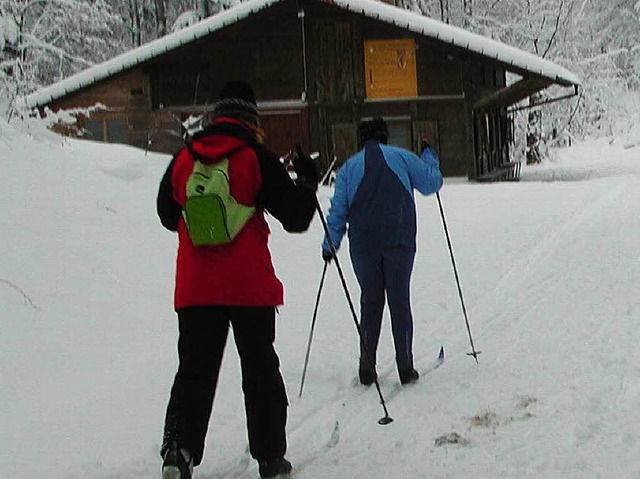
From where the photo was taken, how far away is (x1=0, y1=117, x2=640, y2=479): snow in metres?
4.17

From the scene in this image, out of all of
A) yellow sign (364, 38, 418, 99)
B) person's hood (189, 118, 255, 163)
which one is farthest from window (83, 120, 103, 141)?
person's hood (189, 118, 255, 163)

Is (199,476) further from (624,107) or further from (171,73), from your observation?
(624,107)

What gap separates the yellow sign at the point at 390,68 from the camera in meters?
22.0

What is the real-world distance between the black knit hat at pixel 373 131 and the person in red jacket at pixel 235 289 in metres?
1.79

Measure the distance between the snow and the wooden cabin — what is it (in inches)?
433

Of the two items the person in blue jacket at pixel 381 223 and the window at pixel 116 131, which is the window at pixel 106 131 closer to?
the window at pixel 116 131

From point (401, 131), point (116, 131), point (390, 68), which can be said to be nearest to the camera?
point (390, 68)

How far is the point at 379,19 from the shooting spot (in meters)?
21.1

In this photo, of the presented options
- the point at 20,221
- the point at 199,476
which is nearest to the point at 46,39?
the point at 20,221

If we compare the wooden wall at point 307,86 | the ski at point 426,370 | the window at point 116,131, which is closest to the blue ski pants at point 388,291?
the ski at point 426,370

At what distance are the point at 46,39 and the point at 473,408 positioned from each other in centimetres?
2505

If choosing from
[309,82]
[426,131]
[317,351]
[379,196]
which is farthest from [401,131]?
[379,196]

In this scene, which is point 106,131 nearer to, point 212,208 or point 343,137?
point 343,137

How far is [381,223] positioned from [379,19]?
1655cm
